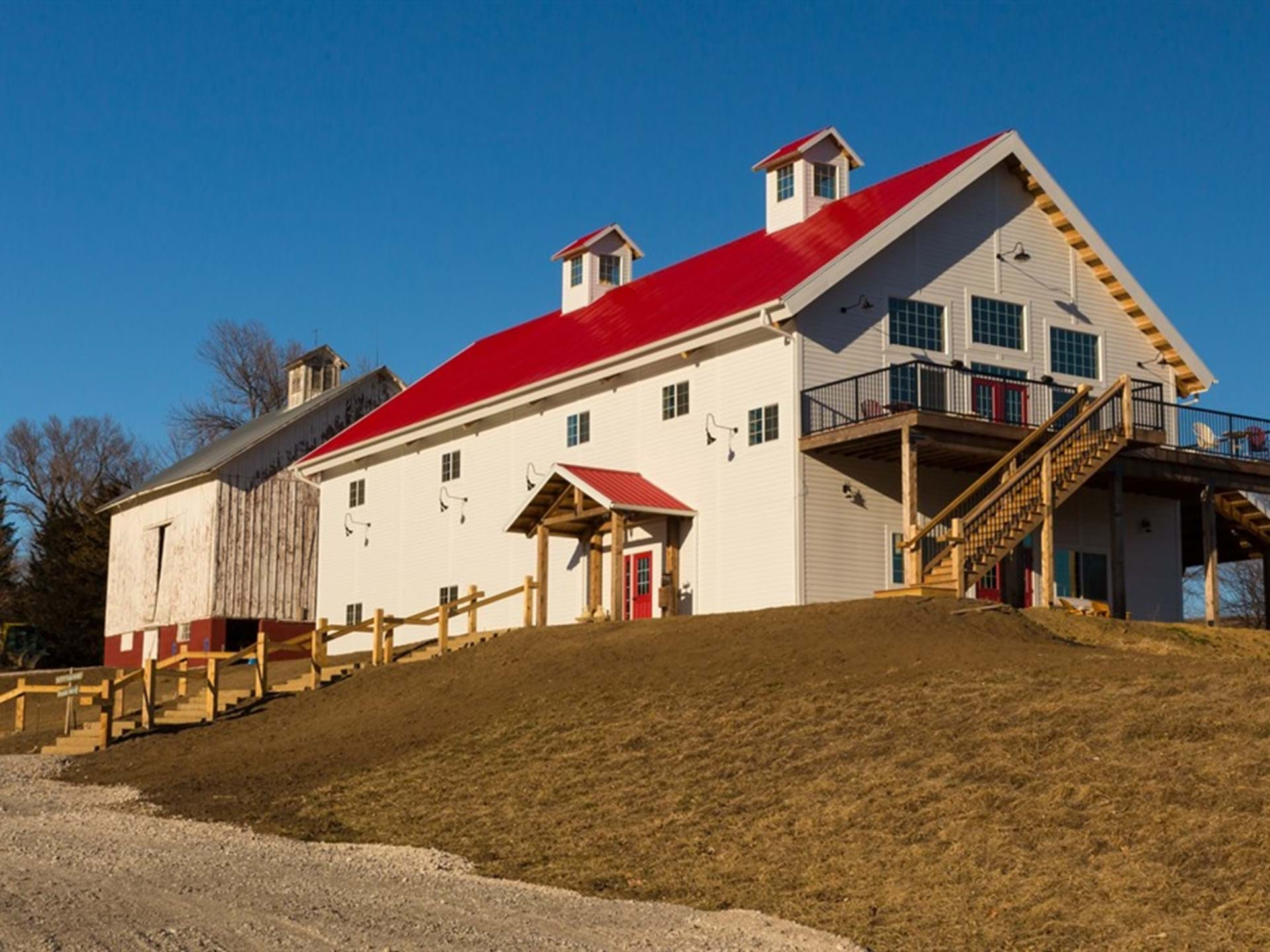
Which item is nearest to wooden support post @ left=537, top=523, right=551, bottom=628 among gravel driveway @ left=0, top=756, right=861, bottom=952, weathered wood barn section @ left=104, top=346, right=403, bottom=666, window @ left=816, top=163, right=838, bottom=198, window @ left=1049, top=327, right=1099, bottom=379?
window @ left=816, top=163, right=838, bottom=198

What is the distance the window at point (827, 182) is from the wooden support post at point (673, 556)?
8.92 meters

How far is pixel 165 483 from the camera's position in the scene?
1957 inches

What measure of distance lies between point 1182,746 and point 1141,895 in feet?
10.4

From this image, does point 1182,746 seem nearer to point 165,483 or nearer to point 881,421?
point 881,421

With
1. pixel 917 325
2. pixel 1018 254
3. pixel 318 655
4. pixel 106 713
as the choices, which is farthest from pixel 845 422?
pixel 106 713

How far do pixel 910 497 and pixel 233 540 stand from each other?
2506cm

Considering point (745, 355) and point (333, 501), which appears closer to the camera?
point (745, 355)

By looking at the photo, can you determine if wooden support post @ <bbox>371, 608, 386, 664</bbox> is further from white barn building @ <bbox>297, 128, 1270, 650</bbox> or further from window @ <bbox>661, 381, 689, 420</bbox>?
window @ <bbox>661, 381, 689, 420</bbox>

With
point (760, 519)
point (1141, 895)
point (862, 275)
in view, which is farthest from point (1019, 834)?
point (862, 275)

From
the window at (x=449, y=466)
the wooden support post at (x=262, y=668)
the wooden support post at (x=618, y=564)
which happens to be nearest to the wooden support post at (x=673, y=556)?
the wooden support post at (x=618, y=564)

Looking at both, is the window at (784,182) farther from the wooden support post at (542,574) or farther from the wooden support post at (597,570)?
the wooden support post at (542,574)

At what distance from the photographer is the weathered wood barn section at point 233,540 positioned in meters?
47.4

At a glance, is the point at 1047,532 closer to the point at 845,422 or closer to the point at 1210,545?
the point at 845,422

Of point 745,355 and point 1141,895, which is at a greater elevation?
point 745,355
